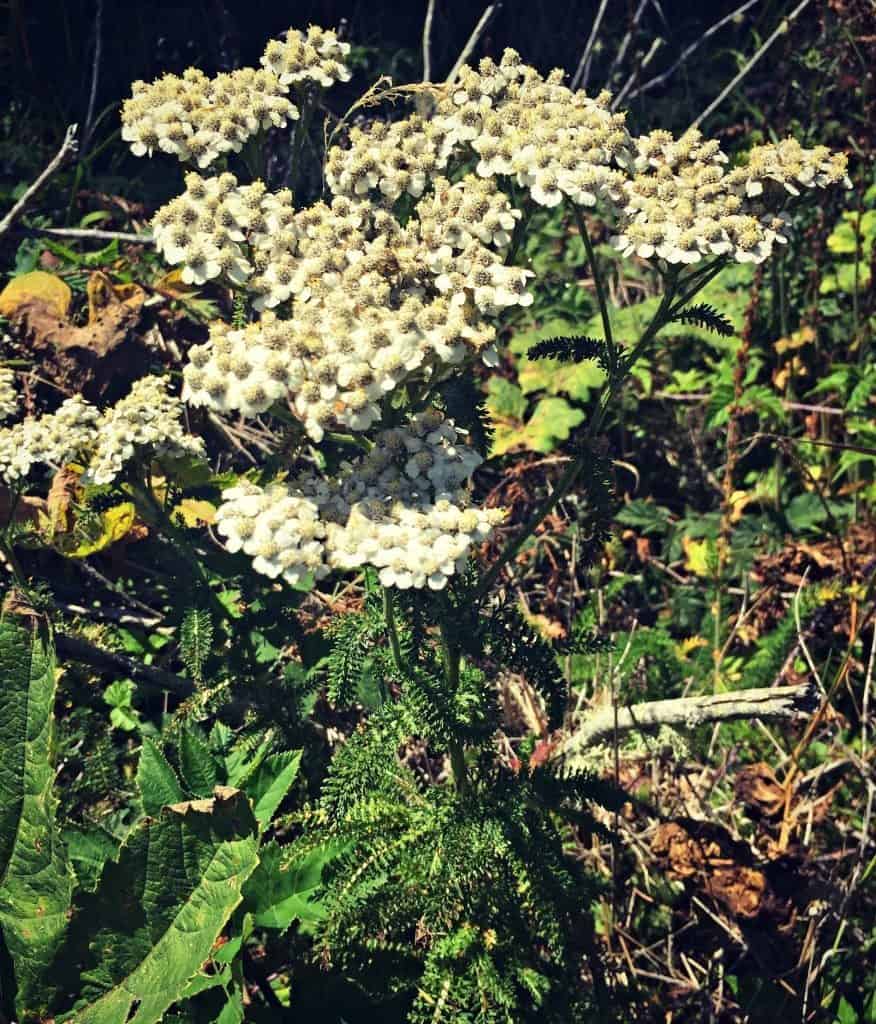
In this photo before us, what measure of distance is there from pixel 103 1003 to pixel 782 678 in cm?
240

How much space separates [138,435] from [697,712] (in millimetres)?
1547

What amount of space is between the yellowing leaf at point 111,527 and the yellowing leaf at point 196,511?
0.15 meters

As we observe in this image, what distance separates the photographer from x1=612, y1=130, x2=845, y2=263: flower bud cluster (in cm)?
199

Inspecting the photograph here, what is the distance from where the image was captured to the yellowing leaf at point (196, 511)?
2975mm

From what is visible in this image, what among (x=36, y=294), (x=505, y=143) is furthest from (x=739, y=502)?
(x=36, y=294)

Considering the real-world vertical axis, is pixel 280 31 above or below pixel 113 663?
above

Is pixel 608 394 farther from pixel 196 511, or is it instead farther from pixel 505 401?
pixel 505 401

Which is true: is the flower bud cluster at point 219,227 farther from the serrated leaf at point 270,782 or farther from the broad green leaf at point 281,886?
the broad green leaf at point 281,886

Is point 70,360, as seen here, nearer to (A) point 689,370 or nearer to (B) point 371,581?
(B) point 371,581

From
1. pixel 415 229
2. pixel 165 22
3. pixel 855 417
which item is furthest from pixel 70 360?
pixel 855 417

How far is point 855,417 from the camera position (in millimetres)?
3838

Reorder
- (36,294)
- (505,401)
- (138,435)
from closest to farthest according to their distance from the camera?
(138,435), (36,294), (505,401)

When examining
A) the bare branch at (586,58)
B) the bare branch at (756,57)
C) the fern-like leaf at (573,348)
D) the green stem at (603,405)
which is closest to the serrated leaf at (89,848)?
the green stem at (603,405)

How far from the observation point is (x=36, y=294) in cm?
340
